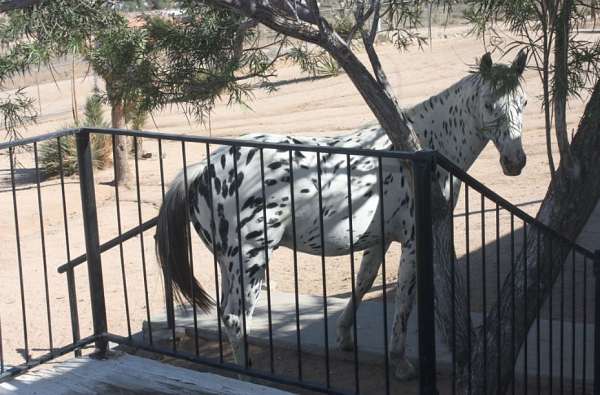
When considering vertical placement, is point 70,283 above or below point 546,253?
below

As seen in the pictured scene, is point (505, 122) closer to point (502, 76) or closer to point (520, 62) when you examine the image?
point (520, 62)

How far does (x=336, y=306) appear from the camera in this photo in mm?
7246

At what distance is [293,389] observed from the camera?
19.1 feet

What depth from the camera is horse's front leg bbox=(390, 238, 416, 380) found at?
19.4 ft

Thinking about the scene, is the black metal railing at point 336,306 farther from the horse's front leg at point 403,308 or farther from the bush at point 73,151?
the bush at point 73,151

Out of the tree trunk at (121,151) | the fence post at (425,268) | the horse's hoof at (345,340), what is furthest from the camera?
the tree trunk at (121,151)

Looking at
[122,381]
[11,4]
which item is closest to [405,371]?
[122,381]

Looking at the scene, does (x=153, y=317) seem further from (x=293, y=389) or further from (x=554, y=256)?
(x=554, y=256)

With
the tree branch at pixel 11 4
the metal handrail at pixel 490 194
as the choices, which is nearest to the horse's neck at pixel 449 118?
the metal handrail at pixel 490 194

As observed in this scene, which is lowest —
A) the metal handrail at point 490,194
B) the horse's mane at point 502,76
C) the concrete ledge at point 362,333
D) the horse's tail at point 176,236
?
the concrete ledge at point 362,333

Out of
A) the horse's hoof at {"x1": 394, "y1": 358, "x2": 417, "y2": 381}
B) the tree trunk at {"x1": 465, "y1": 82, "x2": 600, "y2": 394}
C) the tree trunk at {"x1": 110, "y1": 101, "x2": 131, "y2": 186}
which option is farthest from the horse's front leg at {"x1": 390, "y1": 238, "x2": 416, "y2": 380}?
the tree trunk at {"x1": 110, "y1": 101, "x2": 131, "y2": 186}

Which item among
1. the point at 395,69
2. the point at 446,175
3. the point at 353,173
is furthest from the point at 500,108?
the point at 395,69

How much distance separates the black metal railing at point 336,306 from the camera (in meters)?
4.09

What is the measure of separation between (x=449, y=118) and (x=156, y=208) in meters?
6.85
